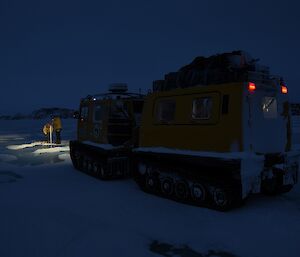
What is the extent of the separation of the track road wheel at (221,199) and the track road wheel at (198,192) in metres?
0.27

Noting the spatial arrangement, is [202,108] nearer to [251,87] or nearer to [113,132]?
[251,87]

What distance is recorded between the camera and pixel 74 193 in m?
9.14

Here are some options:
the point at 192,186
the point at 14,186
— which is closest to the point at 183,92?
the point at 192,186

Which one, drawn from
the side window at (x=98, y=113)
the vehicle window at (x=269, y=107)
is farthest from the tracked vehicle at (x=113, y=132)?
the vehicle window at (x=269, y=107)

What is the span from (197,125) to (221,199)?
167 cm

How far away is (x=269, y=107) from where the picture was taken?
784 centimetres

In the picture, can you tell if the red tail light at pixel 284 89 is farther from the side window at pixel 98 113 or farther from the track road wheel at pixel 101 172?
the side window at pixel 98 113

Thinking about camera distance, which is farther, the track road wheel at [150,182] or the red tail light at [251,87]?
the track road wheel at [150,182]

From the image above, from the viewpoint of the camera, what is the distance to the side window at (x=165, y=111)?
8508 millimetres

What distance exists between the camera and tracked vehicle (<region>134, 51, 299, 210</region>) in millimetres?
7047

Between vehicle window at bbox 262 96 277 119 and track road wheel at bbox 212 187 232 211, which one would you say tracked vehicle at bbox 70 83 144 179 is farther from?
vehicle window at bbox 262 96 277 119

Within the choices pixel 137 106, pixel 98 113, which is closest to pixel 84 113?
pixel 98 113

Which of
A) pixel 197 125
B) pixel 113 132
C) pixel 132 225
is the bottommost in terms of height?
pixel 132 225

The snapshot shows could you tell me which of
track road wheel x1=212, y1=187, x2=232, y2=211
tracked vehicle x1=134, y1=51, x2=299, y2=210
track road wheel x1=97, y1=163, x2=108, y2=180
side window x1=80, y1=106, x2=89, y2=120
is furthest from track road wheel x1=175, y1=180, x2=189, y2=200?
side window x1=80, y1=106, x2=89, y2=120
